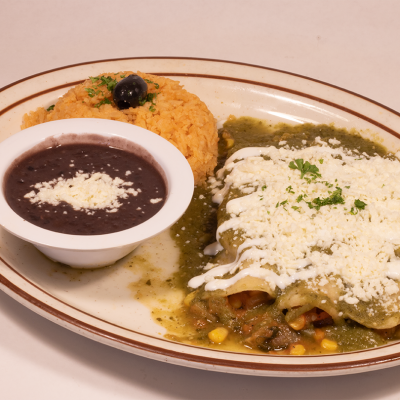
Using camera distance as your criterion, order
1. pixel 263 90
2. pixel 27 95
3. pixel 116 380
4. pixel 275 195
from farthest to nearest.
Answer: pixel 263 90
pixel 27 95
pixel 275 195
pixel 116 380

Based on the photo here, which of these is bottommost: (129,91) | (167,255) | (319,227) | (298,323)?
(167,255)

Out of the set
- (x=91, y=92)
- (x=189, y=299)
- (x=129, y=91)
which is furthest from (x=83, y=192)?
(x=91, y=92)

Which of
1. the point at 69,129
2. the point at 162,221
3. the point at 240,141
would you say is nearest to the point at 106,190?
the point at 162,221

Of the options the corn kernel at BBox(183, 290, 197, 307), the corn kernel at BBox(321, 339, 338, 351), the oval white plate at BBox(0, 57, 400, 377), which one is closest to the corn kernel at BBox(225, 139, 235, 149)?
the oval white plate at BBox(0, 57, 400, 377)

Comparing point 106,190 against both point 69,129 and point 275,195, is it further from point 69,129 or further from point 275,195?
point 275,195

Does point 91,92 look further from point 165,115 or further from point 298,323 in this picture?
point 298,323
